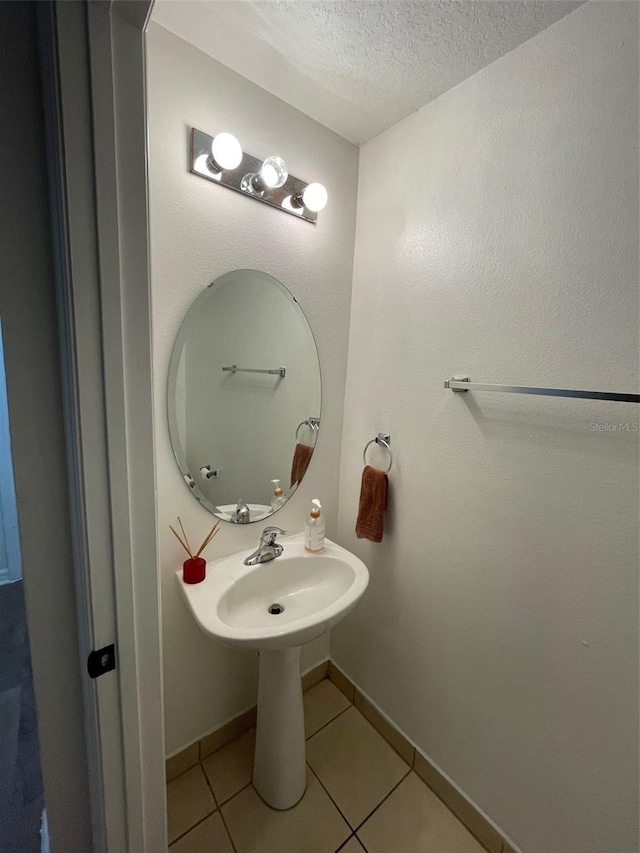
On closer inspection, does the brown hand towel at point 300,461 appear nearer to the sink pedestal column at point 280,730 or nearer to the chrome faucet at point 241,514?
the chrome faucet at point 241,514

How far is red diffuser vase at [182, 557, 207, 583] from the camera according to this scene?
111cm

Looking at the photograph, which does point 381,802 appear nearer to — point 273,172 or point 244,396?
point 244,396

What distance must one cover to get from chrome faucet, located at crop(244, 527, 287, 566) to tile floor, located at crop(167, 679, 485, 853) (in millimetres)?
816

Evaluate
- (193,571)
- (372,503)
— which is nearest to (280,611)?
(193,571)

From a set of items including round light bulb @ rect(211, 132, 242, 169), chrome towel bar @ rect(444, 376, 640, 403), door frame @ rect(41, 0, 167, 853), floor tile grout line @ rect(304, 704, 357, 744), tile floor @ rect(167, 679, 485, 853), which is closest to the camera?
door frame @ rect(41, 0, 167, 853)

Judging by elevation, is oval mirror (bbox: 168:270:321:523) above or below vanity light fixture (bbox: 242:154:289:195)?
below

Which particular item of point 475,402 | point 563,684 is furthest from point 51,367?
point 563,684

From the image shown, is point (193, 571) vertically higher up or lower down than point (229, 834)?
higher up

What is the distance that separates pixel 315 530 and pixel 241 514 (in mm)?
284

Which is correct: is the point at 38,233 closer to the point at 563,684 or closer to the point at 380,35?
the point at 380,35

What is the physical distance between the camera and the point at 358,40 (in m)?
0.95

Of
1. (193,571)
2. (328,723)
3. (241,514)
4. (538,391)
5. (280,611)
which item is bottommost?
(328,723)

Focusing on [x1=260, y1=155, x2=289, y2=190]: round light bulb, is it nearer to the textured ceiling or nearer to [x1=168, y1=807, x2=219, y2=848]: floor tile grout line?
the textured ceiling

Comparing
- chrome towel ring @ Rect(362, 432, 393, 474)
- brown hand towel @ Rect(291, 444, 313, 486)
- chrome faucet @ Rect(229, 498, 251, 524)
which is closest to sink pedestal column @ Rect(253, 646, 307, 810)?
chrome faucet @ Rect(229, 498, 251, 524)
